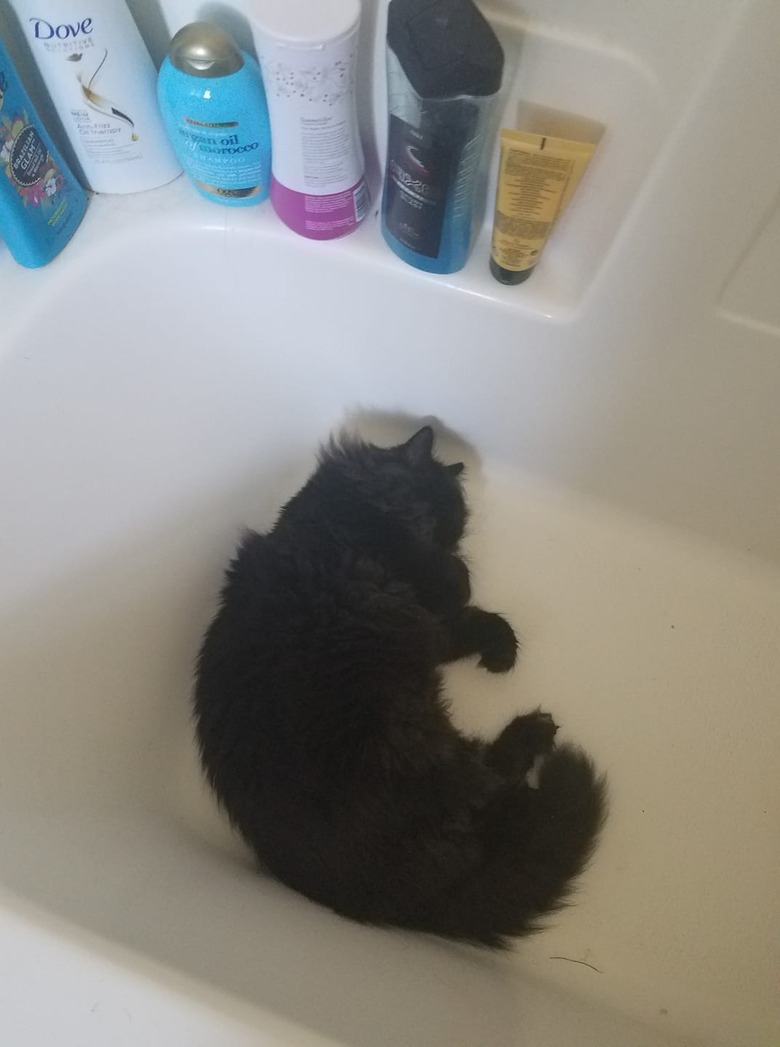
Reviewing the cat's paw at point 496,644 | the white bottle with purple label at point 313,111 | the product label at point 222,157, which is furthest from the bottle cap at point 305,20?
the cat's paw at point 496,644

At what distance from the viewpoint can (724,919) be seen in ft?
2.93

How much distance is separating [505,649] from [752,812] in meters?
0.39

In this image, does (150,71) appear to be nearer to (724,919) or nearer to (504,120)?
(504,120)

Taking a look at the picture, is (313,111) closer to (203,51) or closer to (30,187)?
(203,51)

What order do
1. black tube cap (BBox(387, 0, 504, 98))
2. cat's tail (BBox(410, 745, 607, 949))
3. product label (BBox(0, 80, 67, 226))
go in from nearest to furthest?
1. black tube cap (BBox(387, 0, 504, 98))
2. product label (BBox(0, 80, 67, 226))
3. cat's tail (BBox(410, 745, 607, 949))

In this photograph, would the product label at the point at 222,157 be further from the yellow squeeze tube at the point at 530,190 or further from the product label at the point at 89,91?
the yellow squeeze tube at the point at 530,190

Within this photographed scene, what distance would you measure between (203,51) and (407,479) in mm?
499

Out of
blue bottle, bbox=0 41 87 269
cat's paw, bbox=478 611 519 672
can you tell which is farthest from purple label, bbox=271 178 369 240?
cat's paw, bbox=478 611 519 672

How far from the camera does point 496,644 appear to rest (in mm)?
987

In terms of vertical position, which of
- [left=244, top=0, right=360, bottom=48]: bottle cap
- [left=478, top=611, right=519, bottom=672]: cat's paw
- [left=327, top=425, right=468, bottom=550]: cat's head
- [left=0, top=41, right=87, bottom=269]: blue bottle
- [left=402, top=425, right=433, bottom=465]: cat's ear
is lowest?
[left=478, top=611, right=519, bottom=672]: cat's paw

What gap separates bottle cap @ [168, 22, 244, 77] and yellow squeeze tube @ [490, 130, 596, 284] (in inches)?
10.6

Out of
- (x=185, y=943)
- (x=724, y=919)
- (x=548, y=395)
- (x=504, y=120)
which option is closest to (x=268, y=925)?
(x=185, y=943)

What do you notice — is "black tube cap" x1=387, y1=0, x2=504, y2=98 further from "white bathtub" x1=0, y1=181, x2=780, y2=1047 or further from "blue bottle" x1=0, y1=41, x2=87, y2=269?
"blue bottle" x1=0, y1=41, x2=87, y2=269

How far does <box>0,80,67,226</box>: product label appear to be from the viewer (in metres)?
0.67
